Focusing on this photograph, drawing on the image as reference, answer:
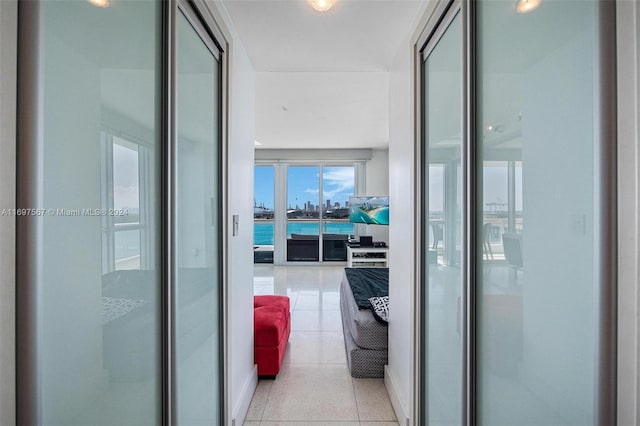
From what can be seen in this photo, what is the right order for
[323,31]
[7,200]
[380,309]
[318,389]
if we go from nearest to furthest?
[7,200] < [323,31] < [318,389] < [380,309]

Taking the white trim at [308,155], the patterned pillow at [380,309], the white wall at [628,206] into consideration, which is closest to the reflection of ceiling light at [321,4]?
the white wall at [628,206]

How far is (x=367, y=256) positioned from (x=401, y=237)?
4.60 metres

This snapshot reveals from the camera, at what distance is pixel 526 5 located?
0.89 metres

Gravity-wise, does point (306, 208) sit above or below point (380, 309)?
above

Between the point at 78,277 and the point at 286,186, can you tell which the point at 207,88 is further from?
the point at 286,186

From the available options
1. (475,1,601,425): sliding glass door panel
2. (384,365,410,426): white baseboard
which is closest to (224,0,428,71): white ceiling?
(475,1,601,425): sliding glass door panel

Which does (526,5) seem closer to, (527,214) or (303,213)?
(527,214)

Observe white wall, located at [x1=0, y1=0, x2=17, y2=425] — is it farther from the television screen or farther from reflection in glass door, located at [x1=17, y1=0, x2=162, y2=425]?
the television screen

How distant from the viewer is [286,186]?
7621mm

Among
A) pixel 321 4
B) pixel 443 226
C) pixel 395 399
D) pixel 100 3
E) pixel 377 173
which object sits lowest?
pixel 395 399

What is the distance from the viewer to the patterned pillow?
259cm

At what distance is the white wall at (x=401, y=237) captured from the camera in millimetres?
1803

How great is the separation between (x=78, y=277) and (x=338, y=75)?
286cm

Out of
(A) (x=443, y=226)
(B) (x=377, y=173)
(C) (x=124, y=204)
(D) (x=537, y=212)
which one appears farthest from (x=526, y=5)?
(B) (x=377, y=173)
